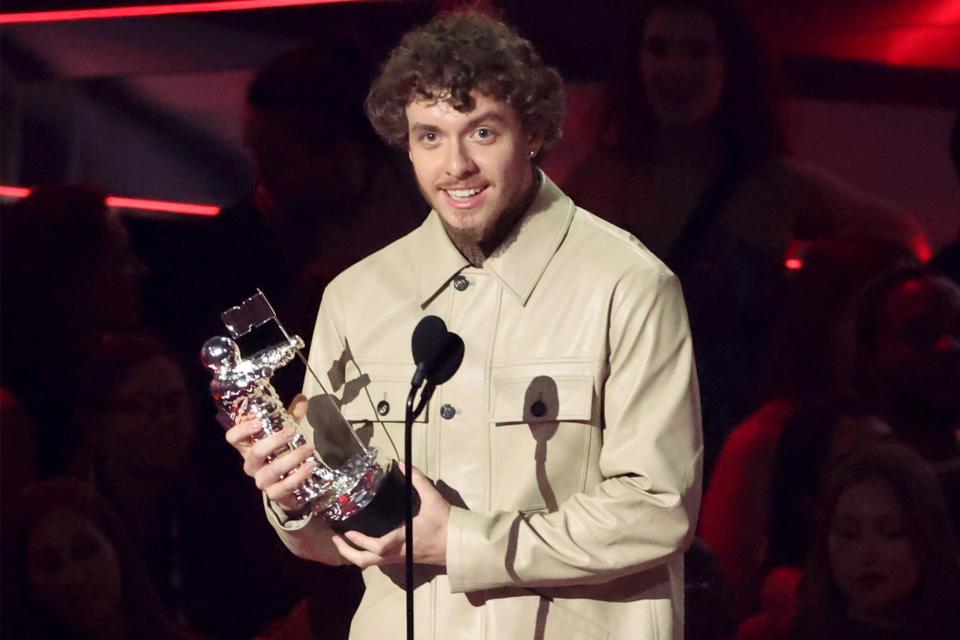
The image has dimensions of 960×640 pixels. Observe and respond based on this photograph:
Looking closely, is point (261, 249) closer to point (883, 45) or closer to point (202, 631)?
point (202, 631)

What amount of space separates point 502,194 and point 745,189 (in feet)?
3.50

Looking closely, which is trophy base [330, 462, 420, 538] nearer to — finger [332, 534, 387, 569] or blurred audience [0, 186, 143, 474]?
finger [332, 534, 387, 569]

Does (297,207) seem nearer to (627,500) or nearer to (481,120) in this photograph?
(481,120)

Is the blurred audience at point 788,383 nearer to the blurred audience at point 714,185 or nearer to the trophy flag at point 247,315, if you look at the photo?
the blurred audience at point 714,185

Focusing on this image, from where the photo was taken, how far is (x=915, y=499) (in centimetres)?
277

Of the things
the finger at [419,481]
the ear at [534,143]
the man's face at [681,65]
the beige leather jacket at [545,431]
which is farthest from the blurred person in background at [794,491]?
the finger at [419,481]

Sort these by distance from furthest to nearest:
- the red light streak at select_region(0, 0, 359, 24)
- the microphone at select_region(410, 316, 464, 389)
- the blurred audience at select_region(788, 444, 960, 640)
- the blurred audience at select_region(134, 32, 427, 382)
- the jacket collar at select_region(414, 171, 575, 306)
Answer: the red light streak at select_region(0, 0, 359, 24), the blurred audience at select_region(134, 32, 427, 382), the blurred audience at select_region(788, 444, 960, 640), the jacket collar at select_region(414, 171, 575, 306), the microphone at select_region(410, 316, 464, 389)

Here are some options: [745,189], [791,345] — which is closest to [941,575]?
[791,345]

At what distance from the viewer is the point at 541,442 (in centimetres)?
185

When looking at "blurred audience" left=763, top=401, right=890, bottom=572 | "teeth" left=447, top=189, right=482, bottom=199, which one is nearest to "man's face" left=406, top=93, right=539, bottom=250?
"teeth" left=447, top=189, right=482, bottom=199

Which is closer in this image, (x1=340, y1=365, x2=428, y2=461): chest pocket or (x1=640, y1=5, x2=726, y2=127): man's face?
(x1=340, y1=365, x2=428, y2=461): chest pocket

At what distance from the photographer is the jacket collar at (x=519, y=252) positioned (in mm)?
1905

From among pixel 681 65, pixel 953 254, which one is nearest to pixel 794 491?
pixel 953 254

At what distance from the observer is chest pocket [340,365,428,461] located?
192 centimetres
